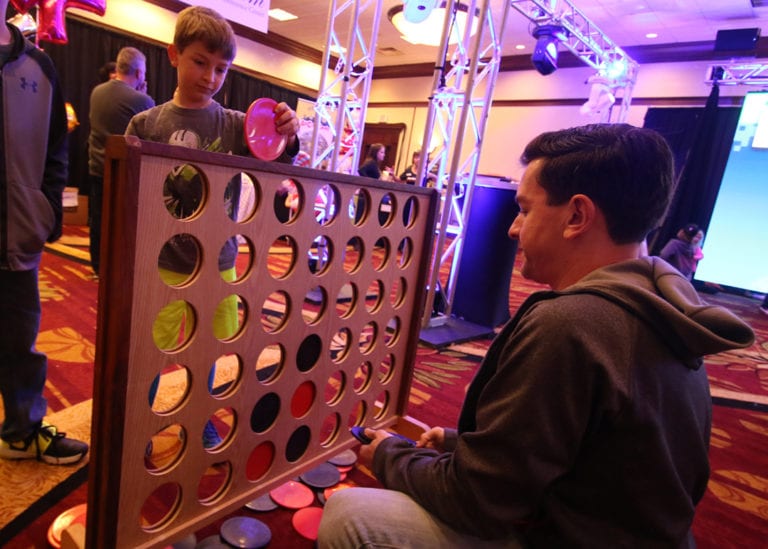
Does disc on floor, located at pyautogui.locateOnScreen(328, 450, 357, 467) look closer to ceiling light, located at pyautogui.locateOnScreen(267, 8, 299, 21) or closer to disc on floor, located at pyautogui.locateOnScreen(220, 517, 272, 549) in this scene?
disc on floor, located at pyautogui.locateOnScreen(220, 517, 272, 549)

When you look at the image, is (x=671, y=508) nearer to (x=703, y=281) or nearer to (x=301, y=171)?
(x=301, y=171)

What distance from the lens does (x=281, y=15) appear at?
23.2 ft

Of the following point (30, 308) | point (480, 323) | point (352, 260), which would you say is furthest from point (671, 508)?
point (352, 260)

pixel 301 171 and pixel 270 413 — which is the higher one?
pixel 301 171

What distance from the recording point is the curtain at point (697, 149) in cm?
643

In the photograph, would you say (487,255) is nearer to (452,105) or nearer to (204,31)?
(452,105)

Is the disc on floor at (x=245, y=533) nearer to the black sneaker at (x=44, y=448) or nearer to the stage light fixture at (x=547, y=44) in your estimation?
the black sneaker at (x=44, y=448)

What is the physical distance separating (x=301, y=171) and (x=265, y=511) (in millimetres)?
946

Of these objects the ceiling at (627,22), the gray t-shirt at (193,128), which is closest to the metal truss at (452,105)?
the gray t-shirt at (193,128)

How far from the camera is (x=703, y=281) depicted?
6.68 m

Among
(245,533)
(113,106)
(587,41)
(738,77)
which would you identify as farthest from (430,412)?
(738,77)

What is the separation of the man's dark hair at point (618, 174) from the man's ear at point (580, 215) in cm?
1

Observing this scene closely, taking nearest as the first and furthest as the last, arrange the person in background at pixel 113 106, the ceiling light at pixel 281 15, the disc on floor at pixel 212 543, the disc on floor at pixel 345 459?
the disc on floor at pixel 212 543 < the disc on floor at pixel 345 459 < the person in background at pixel 113 106 < the ceiling light at pixel 281 15

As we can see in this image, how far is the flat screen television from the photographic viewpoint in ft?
19.3
